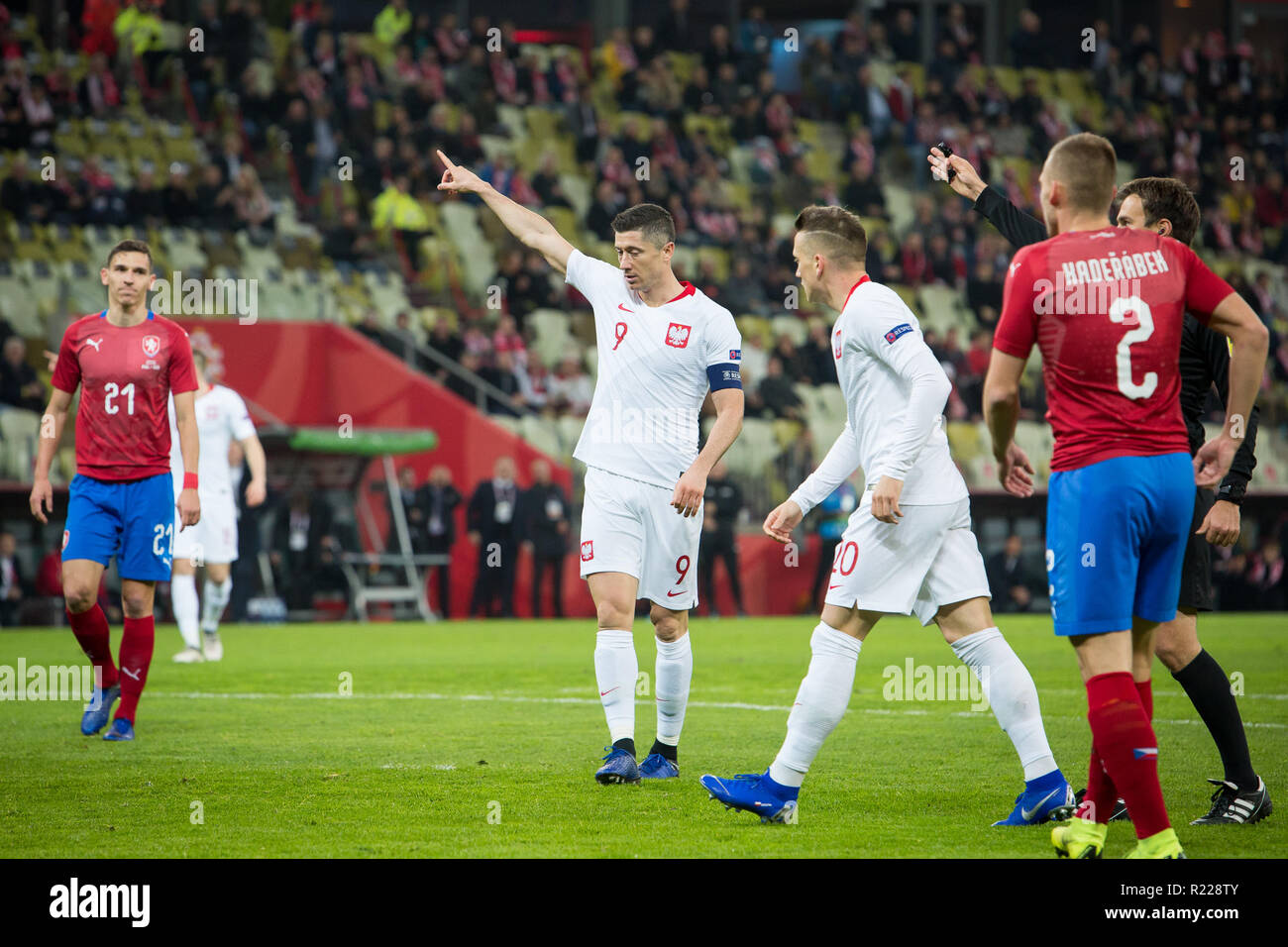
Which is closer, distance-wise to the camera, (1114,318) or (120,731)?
(1114,318)

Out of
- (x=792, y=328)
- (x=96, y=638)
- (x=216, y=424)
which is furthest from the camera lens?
(x=792, y=328)

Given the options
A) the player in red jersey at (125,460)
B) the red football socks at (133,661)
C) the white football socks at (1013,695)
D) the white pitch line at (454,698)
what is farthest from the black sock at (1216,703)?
the red football socks at (133,661)

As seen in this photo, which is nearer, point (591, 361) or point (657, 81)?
point (591, 361)

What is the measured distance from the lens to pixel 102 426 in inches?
307

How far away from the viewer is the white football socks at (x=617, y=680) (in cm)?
655

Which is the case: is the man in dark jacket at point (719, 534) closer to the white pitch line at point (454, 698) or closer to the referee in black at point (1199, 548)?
the white pitch line at point (454, 698)

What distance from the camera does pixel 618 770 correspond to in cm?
636

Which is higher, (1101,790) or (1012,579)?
(1101,790)

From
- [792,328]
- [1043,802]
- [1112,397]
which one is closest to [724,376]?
[1043,802]

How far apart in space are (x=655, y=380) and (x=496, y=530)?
13.3m

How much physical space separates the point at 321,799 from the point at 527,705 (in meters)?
3.69

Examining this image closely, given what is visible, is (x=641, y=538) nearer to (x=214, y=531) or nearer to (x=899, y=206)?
(x=214, y=531)
